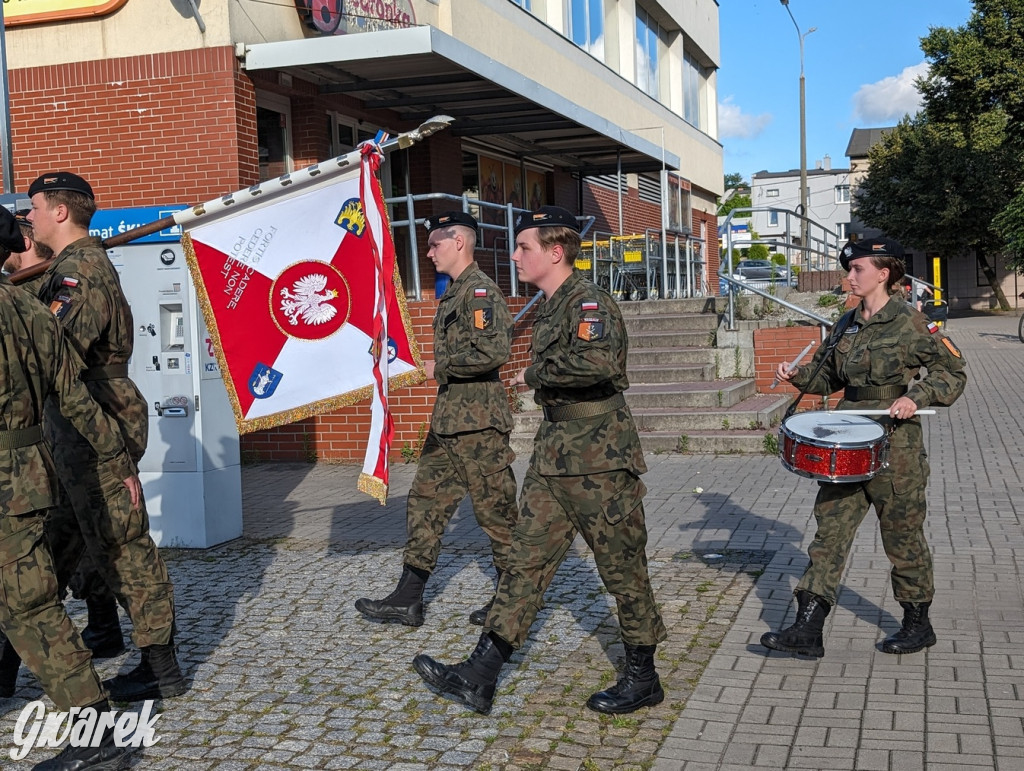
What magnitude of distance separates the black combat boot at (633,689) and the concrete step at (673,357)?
29.6 feet

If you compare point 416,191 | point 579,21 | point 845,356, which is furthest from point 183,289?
point 579,21

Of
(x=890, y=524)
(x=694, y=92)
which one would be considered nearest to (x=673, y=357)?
(x=890, y=524)

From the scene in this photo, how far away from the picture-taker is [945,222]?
145ft

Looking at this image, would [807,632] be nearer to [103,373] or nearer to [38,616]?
[38,616]

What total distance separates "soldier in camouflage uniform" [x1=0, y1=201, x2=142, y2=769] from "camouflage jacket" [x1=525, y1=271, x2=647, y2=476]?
1.84 m

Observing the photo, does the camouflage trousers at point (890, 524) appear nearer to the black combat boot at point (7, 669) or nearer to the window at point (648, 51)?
the black combat boot at point (7, 669)

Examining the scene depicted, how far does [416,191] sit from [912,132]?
119 feet

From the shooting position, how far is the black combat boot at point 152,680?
4730 millimetres

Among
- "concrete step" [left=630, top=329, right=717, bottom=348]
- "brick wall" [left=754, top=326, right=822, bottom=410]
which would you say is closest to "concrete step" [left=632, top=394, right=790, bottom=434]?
"brick wall" [left=754, top=326, right=822, bottom=410]

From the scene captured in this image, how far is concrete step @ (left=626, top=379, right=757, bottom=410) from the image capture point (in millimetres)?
12141

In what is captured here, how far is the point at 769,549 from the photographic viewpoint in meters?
7.12

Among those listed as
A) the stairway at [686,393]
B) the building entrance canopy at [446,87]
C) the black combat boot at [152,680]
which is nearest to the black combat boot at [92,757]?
the black combat boot at [152,680]

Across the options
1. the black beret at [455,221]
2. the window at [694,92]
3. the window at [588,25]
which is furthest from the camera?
the window at [694,92]

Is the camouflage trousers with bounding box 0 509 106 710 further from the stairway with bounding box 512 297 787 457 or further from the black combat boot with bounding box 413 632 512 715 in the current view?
the stairway with bounding box 512 297 787 457
